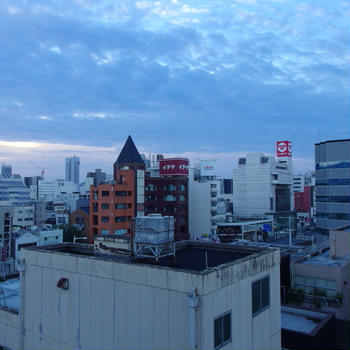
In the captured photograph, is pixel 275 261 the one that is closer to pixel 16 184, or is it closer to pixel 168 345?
pixel 168 345

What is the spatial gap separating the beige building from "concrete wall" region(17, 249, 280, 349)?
61.4ft

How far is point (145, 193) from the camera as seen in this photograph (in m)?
83.3

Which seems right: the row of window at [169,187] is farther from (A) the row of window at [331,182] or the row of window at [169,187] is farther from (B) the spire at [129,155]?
(A) the row of window at [331,182]

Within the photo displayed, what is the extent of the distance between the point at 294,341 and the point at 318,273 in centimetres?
1075

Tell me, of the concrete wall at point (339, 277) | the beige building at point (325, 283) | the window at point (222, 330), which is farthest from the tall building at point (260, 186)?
the window at point (222, 330)

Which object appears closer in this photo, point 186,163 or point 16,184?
point 186,163

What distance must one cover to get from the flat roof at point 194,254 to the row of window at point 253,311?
1.42 m

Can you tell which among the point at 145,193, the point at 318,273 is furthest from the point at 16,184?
the point at 318,273

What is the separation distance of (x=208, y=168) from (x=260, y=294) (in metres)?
85.3

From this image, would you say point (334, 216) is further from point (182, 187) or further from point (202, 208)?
point (182, 187)

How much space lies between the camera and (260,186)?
414 ft

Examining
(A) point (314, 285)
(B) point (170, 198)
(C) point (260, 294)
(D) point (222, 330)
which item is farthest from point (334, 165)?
(D) point (222, 330)

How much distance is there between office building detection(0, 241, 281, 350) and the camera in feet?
36.2

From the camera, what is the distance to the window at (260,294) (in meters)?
13.7
